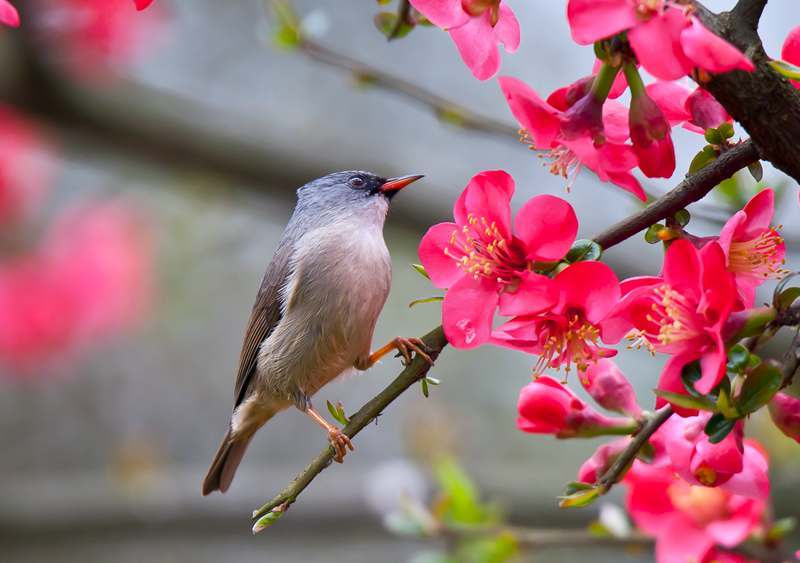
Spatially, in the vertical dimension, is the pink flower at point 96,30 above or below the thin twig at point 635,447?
above

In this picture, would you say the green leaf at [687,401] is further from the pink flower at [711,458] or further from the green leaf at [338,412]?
the green leaf at [338,412]

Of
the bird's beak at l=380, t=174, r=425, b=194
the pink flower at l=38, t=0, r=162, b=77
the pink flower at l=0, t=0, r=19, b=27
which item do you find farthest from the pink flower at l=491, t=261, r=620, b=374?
the pink flower at l=38, t=0, r=162, b=77

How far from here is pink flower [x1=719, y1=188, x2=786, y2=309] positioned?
3.78ft

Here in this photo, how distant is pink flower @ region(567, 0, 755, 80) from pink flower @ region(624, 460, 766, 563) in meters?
0.78

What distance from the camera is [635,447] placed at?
3.85ft

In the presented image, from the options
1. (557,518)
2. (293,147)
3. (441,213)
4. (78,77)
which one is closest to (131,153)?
(78,77)

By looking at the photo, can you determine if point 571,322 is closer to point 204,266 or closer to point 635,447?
point 635,447

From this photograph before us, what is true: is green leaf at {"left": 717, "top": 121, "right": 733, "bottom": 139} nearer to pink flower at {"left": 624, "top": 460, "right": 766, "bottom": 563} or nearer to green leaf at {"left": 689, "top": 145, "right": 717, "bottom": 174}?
green leaf at {"left": 689, "top": 145, "right": 717, "bottom": 174}

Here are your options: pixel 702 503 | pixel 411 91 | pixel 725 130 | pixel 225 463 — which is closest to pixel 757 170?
pixel 725 130

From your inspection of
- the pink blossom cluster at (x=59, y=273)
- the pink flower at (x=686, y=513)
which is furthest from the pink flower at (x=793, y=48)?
the pink blossom cluster at (x=59, y=273)

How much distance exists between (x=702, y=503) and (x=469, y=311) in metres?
0.63

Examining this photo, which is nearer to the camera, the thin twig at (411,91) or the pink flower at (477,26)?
the pink flower at (477,26)

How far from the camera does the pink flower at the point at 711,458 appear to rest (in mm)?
1155

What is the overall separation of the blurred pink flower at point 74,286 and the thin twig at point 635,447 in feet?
14.1
